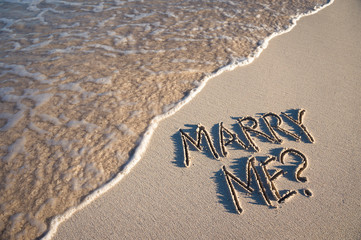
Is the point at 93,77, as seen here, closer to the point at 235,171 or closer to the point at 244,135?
the point at 244,135

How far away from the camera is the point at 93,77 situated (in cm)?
296

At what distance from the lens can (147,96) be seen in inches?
106

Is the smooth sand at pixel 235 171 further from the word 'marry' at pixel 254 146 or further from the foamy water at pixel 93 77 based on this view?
the foamy water at pixel 93 77

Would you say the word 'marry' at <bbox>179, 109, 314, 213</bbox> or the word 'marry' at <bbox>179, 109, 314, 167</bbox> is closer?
the word 'marry' at <bbox>179, 109, 314, 213</bbox>

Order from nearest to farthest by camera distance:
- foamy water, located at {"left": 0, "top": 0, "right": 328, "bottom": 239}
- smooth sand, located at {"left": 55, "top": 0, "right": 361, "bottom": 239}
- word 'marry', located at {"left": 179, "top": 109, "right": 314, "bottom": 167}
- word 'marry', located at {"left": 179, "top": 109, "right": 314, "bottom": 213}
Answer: smooth sand, located at {"left": 55, "top": 0, "right": 361, "bottom": 239} < word 'marry', located at {"left": 179, "top": 109, "right": 314, "bottom": 213} < foamy water, located at {"left": 0, "top": 0, "right": 328, "bottom": 239} < word 'marry', located at {"left": 179, "top": 109, "right": 314, "bottom": 167}

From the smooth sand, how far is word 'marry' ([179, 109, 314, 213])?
1.9 inches

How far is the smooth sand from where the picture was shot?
1.64 m

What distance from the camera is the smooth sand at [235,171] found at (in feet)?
5.39

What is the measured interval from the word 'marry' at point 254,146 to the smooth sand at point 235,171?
0.16 feet

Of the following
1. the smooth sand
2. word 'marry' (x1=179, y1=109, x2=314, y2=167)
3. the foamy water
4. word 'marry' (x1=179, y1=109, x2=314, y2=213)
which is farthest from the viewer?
word 'marry' (x1=179, y1=109, x2=314, y2=167)

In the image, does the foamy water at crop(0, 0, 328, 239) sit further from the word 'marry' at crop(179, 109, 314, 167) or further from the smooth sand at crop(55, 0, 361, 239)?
the word 'marry' at crop(179, 109, 314, 167)

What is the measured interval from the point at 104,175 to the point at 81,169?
0.70 ft

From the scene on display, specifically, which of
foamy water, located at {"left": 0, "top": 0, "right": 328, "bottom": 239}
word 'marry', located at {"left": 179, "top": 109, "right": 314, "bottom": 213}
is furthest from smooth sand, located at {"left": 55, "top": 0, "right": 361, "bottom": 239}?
foamy water, located at {"left": 0, "top": 0, "right": 328, "bottom": 239}

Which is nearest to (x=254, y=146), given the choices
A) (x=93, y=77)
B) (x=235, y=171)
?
(x=235, y=171)
